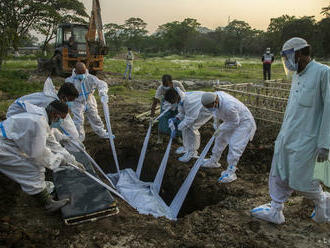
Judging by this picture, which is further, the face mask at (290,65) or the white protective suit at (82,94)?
the white protective suit at (82,94)

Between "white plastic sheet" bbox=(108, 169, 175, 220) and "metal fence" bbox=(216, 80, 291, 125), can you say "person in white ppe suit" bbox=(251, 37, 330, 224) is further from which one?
"metal fence" bbox=(216, 80, 291, 125)

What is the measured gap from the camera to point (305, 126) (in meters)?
3.00

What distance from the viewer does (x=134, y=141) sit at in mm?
6551

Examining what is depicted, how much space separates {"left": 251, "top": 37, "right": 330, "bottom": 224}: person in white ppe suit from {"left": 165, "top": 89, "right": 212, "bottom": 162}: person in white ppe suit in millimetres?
2132

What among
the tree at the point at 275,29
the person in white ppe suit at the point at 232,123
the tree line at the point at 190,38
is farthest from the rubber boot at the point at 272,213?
the tree line at the point at 190,38

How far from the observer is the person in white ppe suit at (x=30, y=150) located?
3.02m

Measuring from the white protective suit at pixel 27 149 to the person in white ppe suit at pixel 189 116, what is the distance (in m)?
2.41

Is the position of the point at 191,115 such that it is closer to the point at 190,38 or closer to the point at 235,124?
the point at 235,124

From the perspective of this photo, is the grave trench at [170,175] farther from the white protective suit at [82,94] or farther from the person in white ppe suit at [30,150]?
the person in white ppe suit at [30,150]

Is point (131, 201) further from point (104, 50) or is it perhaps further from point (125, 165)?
point (104, 50)

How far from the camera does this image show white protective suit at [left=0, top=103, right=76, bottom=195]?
3014mm

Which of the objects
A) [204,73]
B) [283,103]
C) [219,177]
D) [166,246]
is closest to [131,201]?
[219,177]

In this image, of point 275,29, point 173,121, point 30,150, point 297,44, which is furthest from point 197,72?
point 275,29

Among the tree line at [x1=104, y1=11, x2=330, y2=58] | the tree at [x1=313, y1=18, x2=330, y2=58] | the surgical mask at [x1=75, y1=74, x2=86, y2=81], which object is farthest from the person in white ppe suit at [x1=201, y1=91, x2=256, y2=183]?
the tree line at [x1=104, y1=11, x2=330, y2=58]
